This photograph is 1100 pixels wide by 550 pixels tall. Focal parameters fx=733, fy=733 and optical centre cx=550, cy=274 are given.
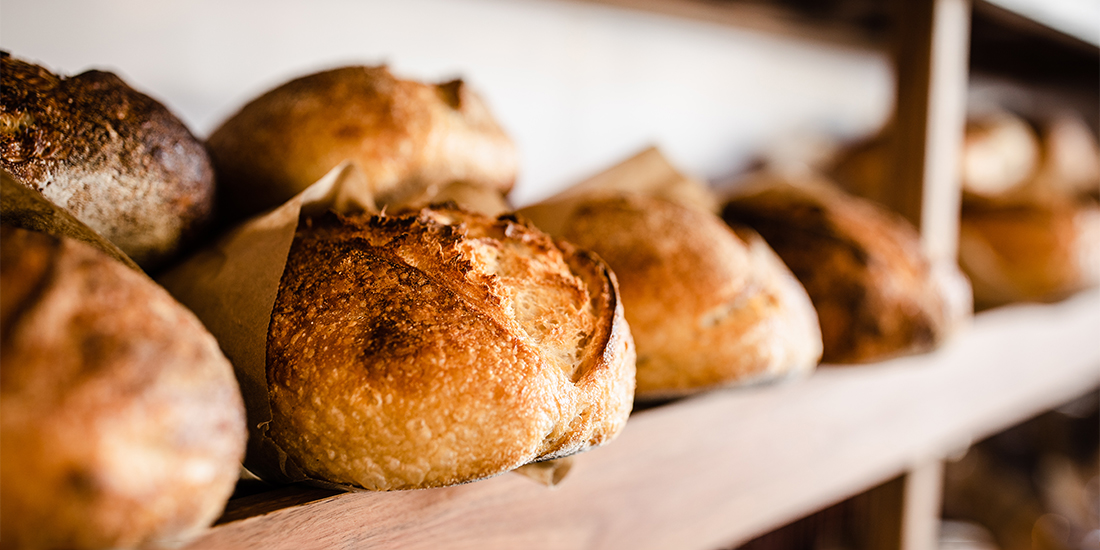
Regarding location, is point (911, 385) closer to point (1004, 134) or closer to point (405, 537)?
point (405, 537)

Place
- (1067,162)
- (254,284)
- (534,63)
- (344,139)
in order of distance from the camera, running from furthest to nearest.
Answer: (1067,162) → (534,63) → (344,139) → (254,284)

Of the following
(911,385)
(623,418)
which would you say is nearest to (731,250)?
(623,418)

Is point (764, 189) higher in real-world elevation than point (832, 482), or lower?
higher

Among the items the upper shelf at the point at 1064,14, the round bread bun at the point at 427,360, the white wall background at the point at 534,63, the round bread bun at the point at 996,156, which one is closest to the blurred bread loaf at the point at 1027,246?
the round bread bun at the point at 996,156

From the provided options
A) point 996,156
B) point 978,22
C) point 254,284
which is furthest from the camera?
point 996,156

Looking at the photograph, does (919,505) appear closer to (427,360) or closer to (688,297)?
(688,297)

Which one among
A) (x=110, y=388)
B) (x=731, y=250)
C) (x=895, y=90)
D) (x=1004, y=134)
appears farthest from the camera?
(x=1004, y=134)

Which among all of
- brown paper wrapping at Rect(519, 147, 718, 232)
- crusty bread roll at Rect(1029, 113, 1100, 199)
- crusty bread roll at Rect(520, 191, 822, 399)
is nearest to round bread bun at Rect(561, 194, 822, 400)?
crusty bread roll at Rect(520, 191, 822, 399)

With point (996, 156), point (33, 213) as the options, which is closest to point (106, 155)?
point (33, 213)
